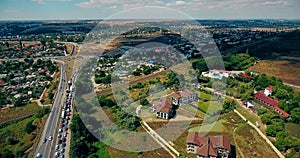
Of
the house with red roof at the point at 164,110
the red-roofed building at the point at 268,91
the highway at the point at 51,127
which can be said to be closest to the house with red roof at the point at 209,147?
the house with red roof at the point at 164,110

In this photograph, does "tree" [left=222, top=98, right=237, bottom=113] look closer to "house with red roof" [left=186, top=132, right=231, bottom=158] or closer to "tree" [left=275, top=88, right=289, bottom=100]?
"tree" [left=275, top=88, right=289, bottom=100]

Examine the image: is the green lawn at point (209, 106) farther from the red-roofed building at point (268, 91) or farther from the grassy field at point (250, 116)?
the red-roofed building at point (268, 91)

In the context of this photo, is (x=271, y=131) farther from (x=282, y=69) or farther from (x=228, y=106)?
(x=282, y=69)

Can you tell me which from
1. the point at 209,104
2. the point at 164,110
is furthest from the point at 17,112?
the point at 209,104

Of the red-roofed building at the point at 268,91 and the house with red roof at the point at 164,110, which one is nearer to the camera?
the house with red roof at the point at 164,110

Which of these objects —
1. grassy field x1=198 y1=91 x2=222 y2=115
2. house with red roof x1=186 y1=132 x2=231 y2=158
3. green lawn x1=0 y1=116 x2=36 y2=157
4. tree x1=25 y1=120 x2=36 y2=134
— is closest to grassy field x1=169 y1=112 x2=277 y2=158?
house with red roof x1=186 y1=132 x2=231 y2=158

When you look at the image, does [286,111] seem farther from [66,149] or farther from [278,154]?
[66,149]
